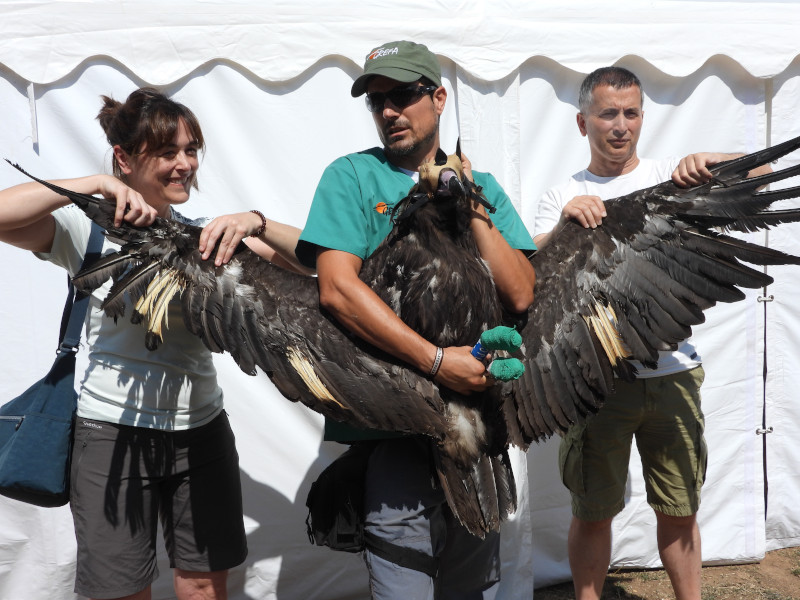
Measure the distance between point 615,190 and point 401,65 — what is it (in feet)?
4.38

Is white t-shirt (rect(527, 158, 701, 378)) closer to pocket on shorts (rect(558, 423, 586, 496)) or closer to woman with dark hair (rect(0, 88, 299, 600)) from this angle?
pocket on shorts (rect(558, 423, 586, 496))

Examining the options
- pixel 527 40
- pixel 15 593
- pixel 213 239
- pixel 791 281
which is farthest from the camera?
pixel 791 281

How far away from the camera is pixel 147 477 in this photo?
2.61 m

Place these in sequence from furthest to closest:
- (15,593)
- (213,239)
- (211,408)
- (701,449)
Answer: (15,593), (701,449), (211,408), (213,239)

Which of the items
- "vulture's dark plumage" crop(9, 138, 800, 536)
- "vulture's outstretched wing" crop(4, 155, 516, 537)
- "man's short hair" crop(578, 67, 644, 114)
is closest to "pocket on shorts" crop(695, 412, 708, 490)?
"vulture's dark plumage" crop(9, 138, 800, 536)

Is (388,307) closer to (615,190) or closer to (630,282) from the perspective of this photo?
(630,282)

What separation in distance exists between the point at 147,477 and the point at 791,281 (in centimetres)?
364

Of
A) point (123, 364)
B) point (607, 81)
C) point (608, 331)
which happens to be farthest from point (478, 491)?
point (607, 81)

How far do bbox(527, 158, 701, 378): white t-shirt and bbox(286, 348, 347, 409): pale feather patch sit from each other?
4.21 ft

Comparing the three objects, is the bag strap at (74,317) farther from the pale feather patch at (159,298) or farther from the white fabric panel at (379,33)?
the white fabric panel at (379,33)

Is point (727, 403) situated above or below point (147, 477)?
below

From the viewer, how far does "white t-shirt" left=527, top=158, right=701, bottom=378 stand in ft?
11.0

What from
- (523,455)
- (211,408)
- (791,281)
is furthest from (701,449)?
(211,408)

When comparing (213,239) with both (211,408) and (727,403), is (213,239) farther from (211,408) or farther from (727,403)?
(727,403)
